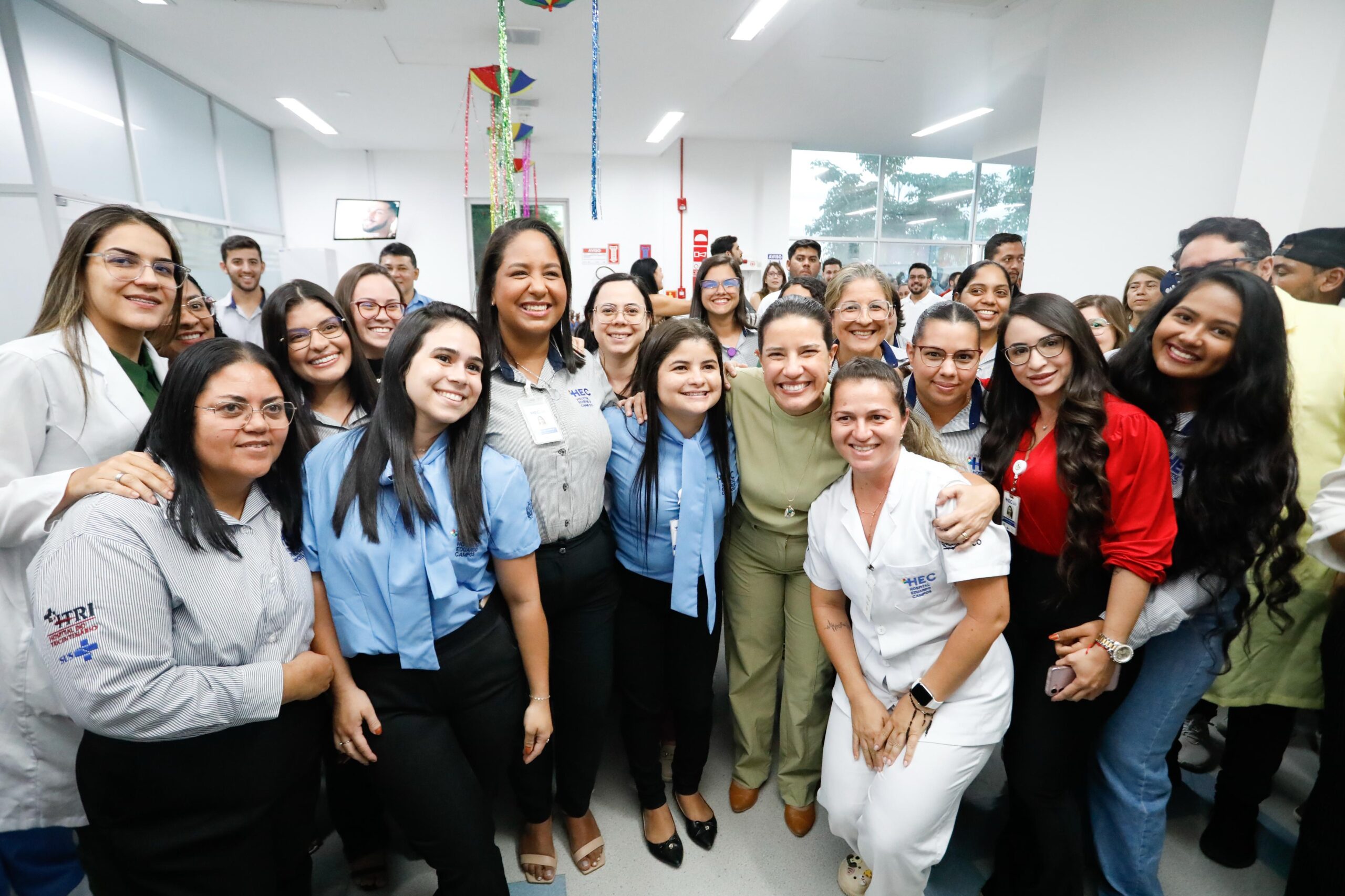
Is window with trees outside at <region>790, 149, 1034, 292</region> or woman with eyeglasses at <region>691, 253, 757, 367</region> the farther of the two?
window with trees outside at <region>790, 149, 1034, 292</region>

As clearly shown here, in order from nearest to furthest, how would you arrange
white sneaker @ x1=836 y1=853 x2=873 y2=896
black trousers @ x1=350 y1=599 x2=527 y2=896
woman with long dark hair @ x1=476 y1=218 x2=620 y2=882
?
black trousers @ x1=350 y1=599 x2=527 y2=896 < woman with long dark hair @ x1=476 y1=218 x2=620 y2=882 < white sneaker @ x1=836 y1=853 x2=873 y2=896

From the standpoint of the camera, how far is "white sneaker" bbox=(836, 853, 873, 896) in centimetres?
194

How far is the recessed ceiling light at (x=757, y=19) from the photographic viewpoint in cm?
474

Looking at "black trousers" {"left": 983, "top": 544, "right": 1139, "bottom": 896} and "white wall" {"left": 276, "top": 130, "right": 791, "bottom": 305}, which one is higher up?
"white wall" {"left": 276, "top": 130, "right": 791, "bottom": 305}

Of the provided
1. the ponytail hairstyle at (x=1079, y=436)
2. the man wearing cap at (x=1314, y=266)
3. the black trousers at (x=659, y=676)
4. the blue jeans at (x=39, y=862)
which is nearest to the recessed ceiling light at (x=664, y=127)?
the man wearing cap at (x=1314, y=266)

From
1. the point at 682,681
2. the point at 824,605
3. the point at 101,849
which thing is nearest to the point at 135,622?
the point at 101,849

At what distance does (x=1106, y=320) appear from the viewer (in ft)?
10.0

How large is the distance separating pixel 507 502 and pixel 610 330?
3.17 feet

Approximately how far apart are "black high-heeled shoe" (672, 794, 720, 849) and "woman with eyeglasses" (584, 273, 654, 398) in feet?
5.05

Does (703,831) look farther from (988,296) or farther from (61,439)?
(988,296)

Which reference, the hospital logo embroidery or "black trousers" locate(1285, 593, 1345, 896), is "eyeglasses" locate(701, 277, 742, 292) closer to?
"black trousers" locate(1285, 593, 1345, 896)

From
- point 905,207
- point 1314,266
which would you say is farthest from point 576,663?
point 905,207

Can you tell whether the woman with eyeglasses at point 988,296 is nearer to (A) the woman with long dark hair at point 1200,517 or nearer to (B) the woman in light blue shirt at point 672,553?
(A) the woman with long dark hair at point 1200,517

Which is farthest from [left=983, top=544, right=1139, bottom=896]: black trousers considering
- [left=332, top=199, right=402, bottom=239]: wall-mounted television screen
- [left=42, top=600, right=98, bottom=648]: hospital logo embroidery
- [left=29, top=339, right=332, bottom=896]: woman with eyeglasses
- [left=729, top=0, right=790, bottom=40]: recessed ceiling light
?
[left=332, top=199, right=402, bottom=239]: wall-mounted television screen
